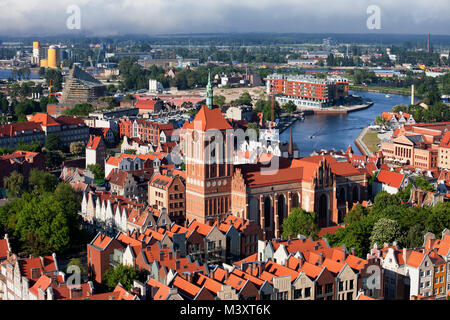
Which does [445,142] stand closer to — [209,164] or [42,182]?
[209,164]

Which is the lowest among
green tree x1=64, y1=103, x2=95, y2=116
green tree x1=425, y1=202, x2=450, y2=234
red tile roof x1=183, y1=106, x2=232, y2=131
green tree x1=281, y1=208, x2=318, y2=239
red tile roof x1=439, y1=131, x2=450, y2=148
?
green tree x1=281, y1=208, x2=318, y2=239

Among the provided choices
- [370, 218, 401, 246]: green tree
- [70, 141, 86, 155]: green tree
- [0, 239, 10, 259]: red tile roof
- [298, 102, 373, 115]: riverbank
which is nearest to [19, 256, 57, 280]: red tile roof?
[0, 239, 10, 259]: red tile roof

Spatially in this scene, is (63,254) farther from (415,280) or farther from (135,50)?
(135,50)

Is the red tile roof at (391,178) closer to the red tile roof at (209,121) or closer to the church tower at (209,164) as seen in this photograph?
the church tower at (209,164)

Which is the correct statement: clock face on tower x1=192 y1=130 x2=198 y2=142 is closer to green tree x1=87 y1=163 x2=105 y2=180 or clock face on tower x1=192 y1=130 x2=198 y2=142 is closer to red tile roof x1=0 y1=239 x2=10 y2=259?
red tile roof x1=0 y1=239 x2=10 y2=259

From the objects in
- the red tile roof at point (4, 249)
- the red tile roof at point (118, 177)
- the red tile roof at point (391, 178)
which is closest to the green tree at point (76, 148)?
the red tile roof at point (118, 177)

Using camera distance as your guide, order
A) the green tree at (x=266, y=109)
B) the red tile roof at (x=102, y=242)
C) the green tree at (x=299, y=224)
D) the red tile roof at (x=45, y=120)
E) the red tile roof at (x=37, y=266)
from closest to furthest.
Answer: the red tile roof at (x=37, y=266) → the red tile roof at (x=102, y=242) → the green tree at (x=299, y=224) → the red tile roof at (x=45, y=120) → the green tree at (x=266, y=109)
